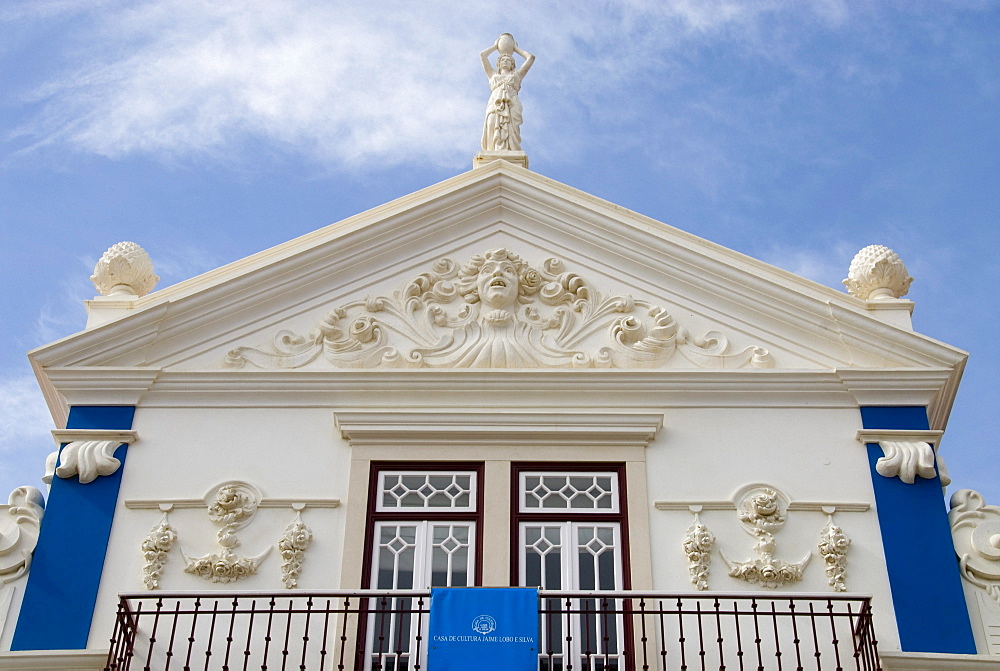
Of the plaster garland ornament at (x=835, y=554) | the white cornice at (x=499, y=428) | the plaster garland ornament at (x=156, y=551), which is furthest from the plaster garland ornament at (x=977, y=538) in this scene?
the plaster garland ornament at (x=156, y=551)

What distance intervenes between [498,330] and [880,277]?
12.2ft

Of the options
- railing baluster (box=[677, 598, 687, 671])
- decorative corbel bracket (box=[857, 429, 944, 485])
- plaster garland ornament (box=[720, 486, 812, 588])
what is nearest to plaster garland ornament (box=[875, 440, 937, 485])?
decorative corbel bracket (box=[857, 429, 944, 485])

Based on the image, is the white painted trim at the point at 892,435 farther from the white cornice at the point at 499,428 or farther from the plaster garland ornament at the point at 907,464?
the white cornice at the point at 499,428

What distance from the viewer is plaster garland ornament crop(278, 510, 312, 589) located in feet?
38.4

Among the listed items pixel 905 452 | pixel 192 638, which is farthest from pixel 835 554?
pixel 192 638

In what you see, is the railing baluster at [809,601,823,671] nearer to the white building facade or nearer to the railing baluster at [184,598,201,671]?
the white building facade

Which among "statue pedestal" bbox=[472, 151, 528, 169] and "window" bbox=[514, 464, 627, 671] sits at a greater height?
"statue pedestal" bbox=[472, 151, 528, 169]

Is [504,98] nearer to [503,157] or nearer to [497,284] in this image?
[503,157]

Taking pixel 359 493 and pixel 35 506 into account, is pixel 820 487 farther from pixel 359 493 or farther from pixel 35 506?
pixel 35 506

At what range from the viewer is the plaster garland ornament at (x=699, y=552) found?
457 inches

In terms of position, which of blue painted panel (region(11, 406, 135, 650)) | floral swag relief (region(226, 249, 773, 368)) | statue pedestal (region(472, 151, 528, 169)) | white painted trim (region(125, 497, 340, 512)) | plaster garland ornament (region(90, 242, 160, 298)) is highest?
statue pedestal (region(472, 151, 528, 169))

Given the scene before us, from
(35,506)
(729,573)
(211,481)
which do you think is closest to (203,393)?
(211,481)

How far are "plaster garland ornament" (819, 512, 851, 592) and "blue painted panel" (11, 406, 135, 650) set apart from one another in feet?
19.6

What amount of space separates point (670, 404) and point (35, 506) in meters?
5.74
